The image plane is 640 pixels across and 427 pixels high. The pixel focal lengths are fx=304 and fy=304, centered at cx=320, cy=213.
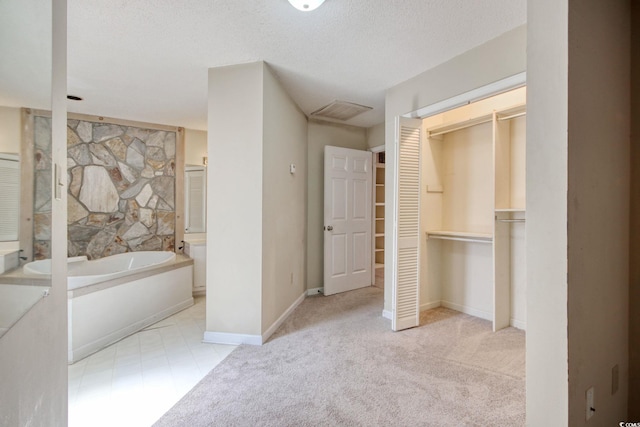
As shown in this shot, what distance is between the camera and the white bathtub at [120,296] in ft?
8.06

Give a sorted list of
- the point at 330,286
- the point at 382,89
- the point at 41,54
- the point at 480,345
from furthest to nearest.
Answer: the point at 330,286 → the point at 382,89 → the point at 480,345 → the point at 41,54

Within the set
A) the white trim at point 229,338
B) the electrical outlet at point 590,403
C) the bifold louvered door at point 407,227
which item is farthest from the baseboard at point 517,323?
the white trim at point 229,338

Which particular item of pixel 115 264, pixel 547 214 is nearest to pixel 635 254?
pixel 547 214

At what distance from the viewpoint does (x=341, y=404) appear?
1804 millimetres

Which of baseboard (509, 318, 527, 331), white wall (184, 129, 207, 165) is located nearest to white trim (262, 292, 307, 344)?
baseboard (509, 318, 527, 331)

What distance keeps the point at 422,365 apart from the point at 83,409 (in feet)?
7.25

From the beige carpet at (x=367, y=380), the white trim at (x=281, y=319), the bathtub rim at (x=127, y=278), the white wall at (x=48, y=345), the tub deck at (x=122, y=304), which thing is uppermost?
the white wall at (x=48, y=345)

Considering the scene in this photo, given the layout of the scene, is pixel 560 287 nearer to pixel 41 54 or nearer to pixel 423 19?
pixel 423 19

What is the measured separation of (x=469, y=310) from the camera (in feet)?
11.1

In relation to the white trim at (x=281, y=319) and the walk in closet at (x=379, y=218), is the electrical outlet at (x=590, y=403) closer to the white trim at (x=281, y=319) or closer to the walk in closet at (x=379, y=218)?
the white trim at (x=281, y=319)

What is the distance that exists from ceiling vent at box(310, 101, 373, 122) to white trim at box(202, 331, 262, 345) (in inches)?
107

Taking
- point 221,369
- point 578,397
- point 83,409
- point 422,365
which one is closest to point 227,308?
Answer: point 221,369

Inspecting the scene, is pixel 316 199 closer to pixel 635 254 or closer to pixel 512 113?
pixel 512 113

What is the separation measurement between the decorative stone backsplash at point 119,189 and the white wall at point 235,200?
2.18 metres
